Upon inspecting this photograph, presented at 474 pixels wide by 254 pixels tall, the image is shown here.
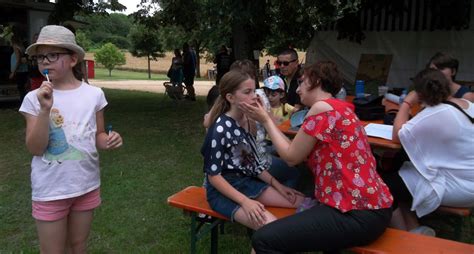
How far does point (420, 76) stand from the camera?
9.57 feet

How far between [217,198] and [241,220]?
215mm

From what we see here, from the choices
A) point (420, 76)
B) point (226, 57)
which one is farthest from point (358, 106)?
point (226, 57)

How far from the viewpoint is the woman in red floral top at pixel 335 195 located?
7.08 feet

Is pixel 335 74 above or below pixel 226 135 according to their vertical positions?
above

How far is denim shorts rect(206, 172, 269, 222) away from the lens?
2584 mm

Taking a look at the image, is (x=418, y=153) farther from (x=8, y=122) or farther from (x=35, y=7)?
(x=35, y=7)

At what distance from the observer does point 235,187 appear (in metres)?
2.63

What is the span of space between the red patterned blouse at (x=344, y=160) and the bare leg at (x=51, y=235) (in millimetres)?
1291

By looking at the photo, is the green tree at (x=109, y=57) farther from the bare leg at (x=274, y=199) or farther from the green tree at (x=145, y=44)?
the bare leg at (x=274, y=199)

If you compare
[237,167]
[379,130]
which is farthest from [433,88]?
[237,167]

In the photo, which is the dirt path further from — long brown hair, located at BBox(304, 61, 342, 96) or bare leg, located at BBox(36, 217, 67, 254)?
bare leg, located at BBox(36, 217, 67, 254)

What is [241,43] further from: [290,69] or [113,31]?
[113,31]

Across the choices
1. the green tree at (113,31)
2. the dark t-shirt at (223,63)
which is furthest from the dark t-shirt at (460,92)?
the green tree at (113,31)

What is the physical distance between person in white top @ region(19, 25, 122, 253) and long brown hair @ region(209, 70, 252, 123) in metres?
0.69
